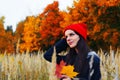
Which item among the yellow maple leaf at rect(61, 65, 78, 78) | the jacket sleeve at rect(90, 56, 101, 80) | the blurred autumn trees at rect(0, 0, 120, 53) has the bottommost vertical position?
the yellow maple leaf at rect(61, 65, 78, 78)

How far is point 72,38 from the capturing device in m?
3.51

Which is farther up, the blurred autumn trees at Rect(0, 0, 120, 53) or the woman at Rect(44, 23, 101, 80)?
the blurred autumn trees at Rect(0, 0, 120, 53)

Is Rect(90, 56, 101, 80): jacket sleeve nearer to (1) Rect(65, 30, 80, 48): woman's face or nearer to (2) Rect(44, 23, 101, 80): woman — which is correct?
(2) Rect(44, 23, 101, 80): woman

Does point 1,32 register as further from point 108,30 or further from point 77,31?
point 77,31

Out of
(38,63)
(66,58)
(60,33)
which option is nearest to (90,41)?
(60,33)

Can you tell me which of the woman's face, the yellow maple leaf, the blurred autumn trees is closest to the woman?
the woman's face

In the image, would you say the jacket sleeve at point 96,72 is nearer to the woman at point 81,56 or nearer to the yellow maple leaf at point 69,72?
the woman at point 81,56

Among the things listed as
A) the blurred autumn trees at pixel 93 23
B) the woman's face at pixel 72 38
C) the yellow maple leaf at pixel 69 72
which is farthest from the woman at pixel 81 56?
the blurred autumn trees at pixel 93 23

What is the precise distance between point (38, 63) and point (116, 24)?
2425 cm

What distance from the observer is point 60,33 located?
4559cm

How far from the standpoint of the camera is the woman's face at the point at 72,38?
3.49 metres

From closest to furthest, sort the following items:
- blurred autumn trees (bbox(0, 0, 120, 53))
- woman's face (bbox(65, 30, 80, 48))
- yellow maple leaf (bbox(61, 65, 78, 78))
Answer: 1. yellow maple leaf (bbox(61, 65, 78, 78))
2. woman's face (bbox(65, 30, 80, 48))
3. blurred autumn trees (bbox(0, 0, 120, 53))

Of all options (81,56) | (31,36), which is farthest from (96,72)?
(31,36)

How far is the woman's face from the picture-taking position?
3490mm
